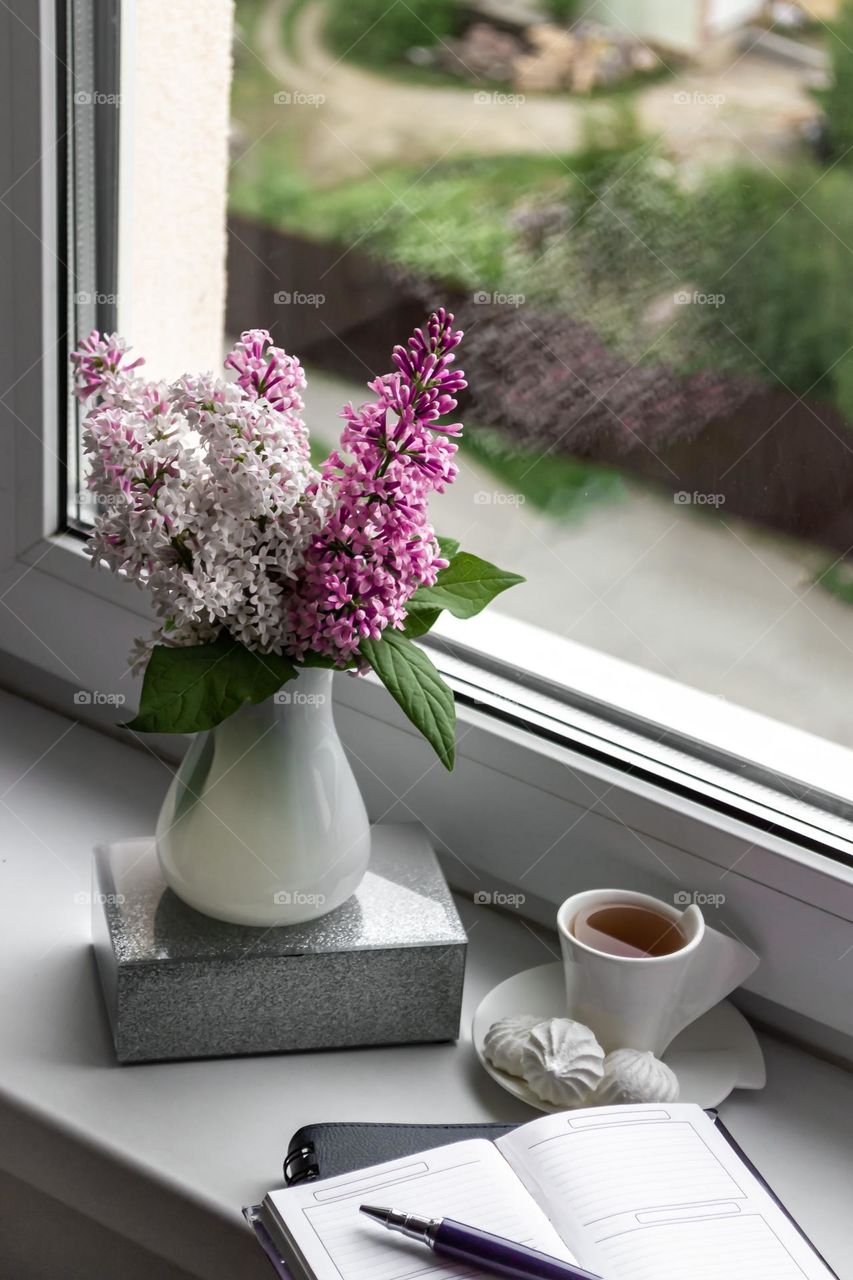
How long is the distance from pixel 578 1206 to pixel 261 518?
38 centimetres

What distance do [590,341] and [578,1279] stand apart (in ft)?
1.76

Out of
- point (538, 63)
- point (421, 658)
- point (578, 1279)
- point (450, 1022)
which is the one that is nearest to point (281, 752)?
point (421, 658)

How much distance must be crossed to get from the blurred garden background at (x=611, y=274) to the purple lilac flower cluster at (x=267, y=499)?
197mm

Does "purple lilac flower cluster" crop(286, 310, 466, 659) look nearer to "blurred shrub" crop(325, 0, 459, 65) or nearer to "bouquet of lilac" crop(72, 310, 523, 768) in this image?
"bouquet of lilac" crop(72, 310, 523, 768)

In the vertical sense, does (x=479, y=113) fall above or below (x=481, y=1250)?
above

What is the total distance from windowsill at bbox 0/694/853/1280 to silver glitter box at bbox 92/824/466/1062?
2 cm

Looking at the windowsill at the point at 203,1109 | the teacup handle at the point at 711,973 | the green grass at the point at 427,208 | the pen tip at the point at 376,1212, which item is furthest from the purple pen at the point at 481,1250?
the green grass at the point at 427,208

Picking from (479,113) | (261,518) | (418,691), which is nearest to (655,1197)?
(418,691)

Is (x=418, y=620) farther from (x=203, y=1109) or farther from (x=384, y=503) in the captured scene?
(x=203, y=1109)

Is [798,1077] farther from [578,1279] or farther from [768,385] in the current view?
[768,385]

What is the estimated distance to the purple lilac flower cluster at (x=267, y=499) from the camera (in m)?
0.68

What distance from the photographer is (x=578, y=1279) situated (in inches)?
24.9

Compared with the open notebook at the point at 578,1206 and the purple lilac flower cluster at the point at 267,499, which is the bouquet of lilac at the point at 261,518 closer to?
the purple lilac flower cluster at the point at 267,499

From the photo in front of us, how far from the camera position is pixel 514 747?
93cm
